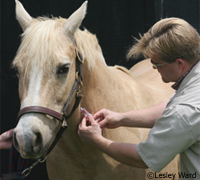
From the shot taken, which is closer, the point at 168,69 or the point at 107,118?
the point at 168,69

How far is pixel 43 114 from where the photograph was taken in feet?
4.87

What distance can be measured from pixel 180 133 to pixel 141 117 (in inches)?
24.0

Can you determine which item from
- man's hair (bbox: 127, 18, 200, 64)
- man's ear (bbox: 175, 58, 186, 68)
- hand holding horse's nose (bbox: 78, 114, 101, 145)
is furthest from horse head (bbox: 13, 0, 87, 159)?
man's ear (bbox: 175, 58, 186, 68)

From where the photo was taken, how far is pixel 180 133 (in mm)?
1322

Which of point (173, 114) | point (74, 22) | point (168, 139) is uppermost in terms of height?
point (74, 22)

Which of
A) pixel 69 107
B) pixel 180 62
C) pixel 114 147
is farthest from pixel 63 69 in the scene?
pixel 180 62

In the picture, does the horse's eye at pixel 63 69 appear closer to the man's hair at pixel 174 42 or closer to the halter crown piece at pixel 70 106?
the halter crown piece at pixel 70 106

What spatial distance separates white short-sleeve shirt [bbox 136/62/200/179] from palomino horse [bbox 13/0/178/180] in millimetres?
522

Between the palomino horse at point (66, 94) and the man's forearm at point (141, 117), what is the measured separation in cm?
14

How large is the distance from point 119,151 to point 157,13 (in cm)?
231

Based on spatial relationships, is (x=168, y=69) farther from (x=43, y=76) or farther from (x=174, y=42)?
(x=43, y=76)

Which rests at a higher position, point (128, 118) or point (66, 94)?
point (66, 94)

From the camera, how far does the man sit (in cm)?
133

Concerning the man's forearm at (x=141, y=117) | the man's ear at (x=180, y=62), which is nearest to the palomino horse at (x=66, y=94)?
the man's forearm at (x=141, y=117)
